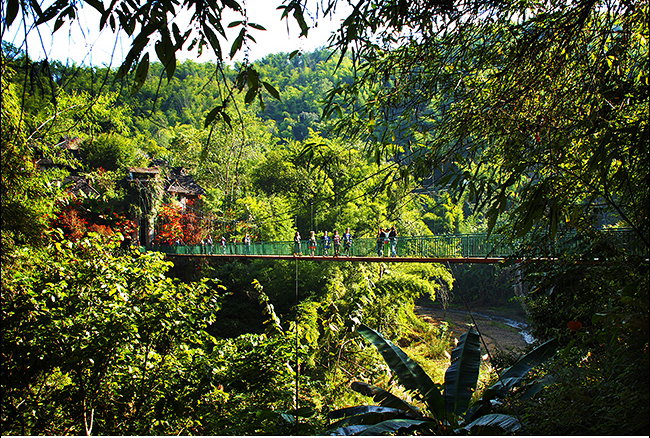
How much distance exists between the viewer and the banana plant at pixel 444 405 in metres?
2.29

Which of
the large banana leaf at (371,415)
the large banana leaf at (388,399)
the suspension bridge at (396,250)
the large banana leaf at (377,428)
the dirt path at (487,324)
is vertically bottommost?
the dirt path at (487,324)

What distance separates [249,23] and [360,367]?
291 inches

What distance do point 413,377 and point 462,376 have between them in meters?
0.37

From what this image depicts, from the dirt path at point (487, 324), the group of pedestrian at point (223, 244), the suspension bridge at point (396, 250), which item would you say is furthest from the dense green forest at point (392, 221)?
the dirt path at point (487, 324)

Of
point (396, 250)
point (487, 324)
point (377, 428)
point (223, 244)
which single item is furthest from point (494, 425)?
point (487, 324)

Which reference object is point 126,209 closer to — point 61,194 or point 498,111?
point 61,194

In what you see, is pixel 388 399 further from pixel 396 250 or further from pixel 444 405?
pixel 396 250

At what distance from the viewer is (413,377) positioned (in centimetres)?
290

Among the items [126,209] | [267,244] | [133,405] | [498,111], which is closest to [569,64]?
[498,111]

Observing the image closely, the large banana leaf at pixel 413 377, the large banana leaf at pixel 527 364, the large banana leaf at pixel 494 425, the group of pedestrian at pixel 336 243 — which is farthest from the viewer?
the group of pedestrian at pixel 336 243

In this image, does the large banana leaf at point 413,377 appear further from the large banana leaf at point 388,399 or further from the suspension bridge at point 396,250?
the suspension bridge at point 396,250

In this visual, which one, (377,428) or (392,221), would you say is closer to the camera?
(377,428)

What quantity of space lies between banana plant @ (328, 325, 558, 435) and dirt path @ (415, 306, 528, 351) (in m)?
11.0

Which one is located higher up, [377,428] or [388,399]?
[377,428]
